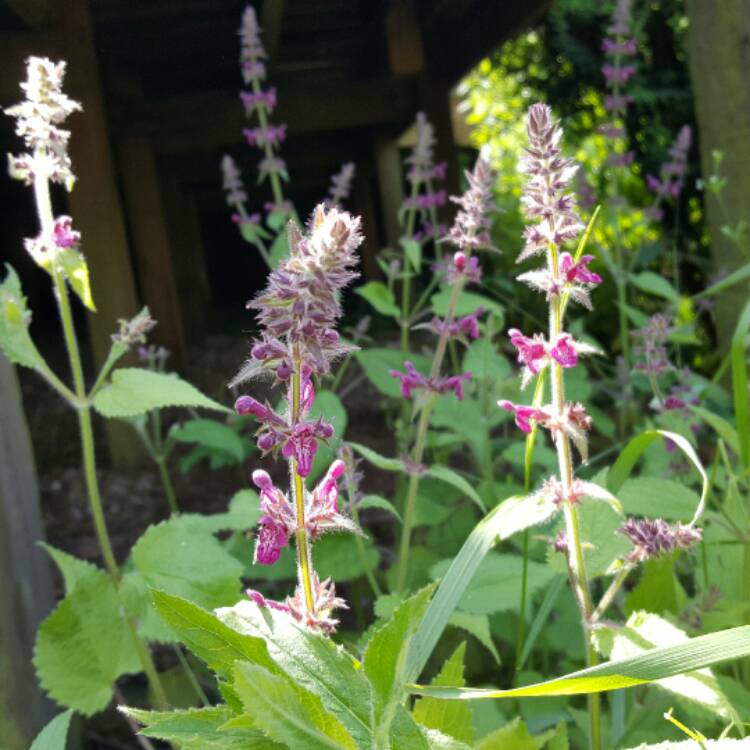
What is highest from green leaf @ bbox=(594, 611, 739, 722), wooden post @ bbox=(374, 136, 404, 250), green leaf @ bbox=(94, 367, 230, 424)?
wooden post @ bbox=(374, 136, 404, 250)

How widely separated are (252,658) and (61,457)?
8.34 ft

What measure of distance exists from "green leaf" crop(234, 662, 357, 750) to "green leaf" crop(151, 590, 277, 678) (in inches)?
2.0

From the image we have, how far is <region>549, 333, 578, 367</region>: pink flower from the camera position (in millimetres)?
925

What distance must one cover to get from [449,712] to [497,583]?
21.1 inches

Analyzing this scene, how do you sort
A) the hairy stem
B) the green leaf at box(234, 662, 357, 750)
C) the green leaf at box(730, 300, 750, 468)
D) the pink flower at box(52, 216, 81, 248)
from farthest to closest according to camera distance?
the pink flower at box(52, 216, 81, 248), the green leaf at box(730, 300, 750, 468), the hairy stem, the green leaf at box(234, 662, 357, 750)

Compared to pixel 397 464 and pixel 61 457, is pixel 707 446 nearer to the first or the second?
pixel 397 464

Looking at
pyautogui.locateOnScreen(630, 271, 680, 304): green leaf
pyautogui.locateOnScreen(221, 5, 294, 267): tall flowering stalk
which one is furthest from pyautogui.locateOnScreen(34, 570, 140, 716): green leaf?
pyautogui.locateOnScreen(630, 271, 680, 304): green leaf

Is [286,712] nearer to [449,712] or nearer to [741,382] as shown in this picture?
[449,712]

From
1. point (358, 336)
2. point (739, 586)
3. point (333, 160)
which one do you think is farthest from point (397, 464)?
point (333, 160)

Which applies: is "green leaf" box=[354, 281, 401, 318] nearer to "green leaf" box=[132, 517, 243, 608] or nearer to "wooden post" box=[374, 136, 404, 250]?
"green leaf" box=[132, 517, 243, 608]

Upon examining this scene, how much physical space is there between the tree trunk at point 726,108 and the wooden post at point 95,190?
5.44 ft

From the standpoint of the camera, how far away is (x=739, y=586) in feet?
4.64

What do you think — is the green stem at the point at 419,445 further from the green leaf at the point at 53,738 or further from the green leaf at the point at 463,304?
the green leaf at the point at 53,738

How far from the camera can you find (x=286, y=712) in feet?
1.96
